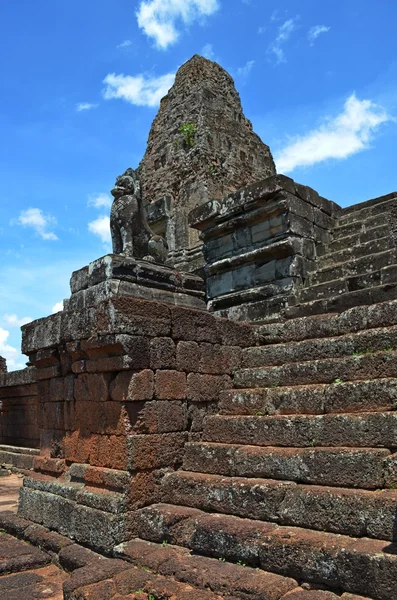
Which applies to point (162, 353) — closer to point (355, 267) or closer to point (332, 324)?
point (332, 324)

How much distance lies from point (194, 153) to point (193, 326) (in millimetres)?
10368

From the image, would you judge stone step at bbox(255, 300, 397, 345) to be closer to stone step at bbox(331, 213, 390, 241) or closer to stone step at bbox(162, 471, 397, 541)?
stone step at bbox(162, 471, 397, 541)

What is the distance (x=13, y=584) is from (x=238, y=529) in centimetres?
192

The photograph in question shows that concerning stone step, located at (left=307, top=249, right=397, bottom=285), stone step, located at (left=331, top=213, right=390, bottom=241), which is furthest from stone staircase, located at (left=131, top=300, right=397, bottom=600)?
stone step, located at (left=331, top=213, right=390, bottom=241)

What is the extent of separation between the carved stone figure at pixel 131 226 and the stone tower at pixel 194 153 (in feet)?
20.5

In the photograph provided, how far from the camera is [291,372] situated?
507 cm

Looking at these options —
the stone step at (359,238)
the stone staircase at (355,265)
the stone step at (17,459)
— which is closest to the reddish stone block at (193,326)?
the stone staircase at (355,265)

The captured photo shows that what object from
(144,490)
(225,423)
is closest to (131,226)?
(225,423)

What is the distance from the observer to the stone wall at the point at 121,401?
470 cm

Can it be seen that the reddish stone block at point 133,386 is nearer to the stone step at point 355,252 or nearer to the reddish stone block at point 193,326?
the reddish stone block at point 193,326

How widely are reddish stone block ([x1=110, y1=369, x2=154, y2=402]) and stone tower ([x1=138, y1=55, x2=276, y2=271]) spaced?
8646 millimetres

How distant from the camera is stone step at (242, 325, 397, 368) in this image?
15.3 ft

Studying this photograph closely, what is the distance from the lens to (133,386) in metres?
4.76

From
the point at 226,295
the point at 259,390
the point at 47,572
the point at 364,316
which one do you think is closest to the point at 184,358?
the point at 259,390
